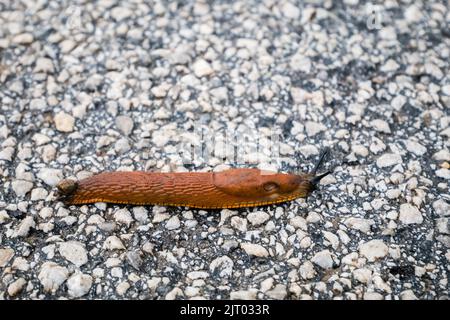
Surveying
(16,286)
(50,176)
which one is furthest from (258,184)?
(16,286)

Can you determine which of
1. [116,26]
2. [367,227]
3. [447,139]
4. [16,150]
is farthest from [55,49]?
[447,139]

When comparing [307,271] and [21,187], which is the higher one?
[21,187]

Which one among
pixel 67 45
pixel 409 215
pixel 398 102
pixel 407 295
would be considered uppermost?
pixel 67 45

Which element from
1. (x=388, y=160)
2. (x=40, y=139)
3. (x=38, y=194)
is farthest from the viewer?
(x=40, y=139)

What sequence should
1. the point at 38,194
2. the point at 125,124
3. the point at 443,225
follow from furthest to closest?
the point at 125,124 → the point at 38,194 → the point at 443,225

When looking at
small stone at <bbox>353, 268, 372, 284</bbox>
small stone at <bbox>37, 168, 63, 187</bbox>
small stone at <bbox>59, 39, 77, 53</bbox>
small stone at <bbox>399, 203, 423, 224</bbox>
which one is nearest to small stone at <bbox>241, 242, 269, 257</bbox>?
small stone at <bbox>353, 268, 372, 284</bbox>

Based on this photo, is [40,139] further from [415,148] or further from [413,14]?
[413,14]

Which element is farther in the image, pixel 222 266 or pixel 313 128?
pixel 313 128
